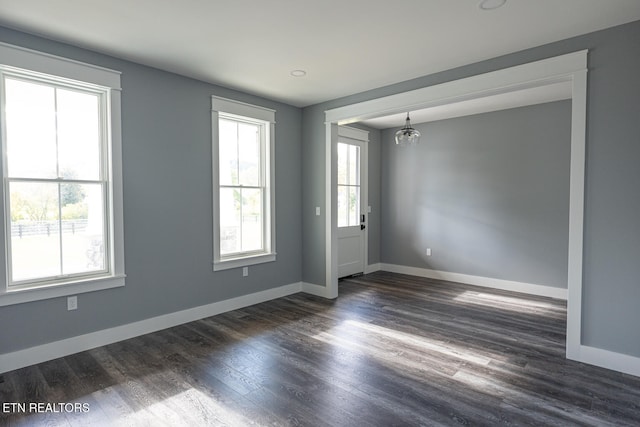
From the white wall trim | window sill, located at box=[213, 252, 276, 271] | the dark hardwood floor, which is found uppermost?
window sill, located at box=[213, 252, 276, 271]

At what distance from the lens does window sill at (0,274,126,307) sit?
2.78 meters

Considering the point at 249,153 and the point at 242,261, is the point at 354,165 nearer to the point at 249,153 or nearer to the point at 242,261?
the point at 249,153

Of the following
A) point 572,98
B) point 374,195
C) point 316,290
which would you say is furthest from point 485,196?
point 316,290

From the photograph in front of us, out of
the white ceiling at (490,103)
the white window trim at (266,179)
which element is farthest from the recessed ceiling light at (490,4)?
the white window trim at (266,179)

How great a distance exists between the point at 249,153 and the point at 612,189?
12.6ft

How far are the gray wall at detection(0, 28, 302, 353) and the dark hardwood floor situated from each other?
311mm

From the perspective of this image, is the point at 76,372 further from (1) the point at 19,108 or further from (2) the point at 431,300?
(2) the point at 431,300

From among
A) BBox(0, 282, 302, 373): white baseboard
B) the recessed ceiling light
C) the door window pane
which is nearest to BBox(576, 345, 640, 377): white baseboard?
the recessed ceiling light

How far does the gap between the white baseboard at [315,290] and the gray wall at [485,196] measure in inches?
84.5

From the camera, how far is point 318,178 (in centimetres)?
501

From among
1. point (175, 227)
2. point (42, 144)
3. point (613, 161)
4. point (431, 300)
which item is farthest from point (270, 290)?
point (613, 161)

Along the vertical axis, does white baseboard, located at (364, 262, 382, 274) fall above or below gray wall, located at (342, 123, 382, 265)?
below

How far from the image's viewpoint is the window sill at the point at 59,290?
2777 millimetres

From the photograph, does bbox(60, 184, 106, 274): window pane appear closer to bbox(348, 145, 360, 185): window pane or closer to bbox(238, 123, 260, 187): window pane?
bbox(238, 123, 260, 187): window pane
